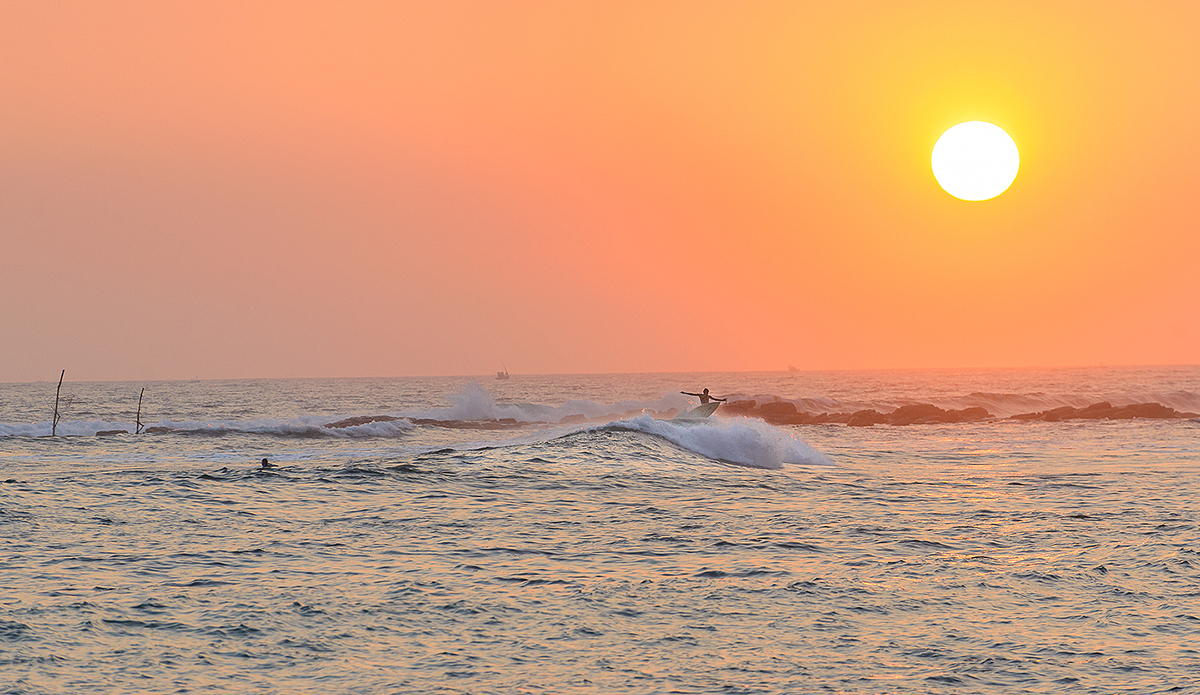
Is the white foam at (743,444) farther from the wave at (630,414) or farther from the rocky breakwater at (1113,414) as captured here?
the rocky breakwater at (1113,414)

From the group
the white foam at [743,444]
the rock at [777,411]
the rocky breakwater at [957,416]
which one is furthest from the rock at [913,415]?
the white foam at [743,444]

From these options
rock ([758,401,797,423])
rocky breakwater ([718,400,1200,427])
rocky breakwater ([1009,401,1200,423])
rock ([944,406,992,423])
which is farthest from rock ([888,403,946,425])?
rock ([758,401,797,423])

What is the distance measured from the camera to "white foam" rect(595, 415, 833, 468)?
31.0 metres

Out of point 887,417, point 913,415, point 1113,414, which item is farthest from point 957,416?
point 1113,414

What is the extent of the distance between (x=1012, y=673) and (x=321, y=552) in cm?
974

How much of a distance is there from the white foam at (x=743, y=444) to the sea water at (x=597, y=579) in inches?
122

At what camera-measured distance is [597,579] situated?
12430mm

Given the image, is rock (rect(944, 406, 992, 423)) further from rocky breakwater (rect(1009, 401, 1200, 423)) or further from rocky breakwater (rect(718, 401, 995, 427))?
rocky breakwater (rect(1009, 401, 1200, 423))

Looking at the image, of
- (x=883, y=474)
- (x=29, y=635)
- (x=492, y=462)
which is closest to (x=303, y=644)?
(x=29, y=635)

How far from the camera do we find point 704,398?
40.9 meters

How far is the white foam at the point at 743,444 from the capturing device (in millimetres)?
31016

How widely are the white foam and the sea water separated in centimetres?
309

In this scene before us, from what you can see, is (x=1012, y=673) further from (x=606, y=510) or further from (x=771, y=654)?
(x=606, y=510)

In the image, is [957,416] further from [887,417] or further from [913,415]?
[887,417]
